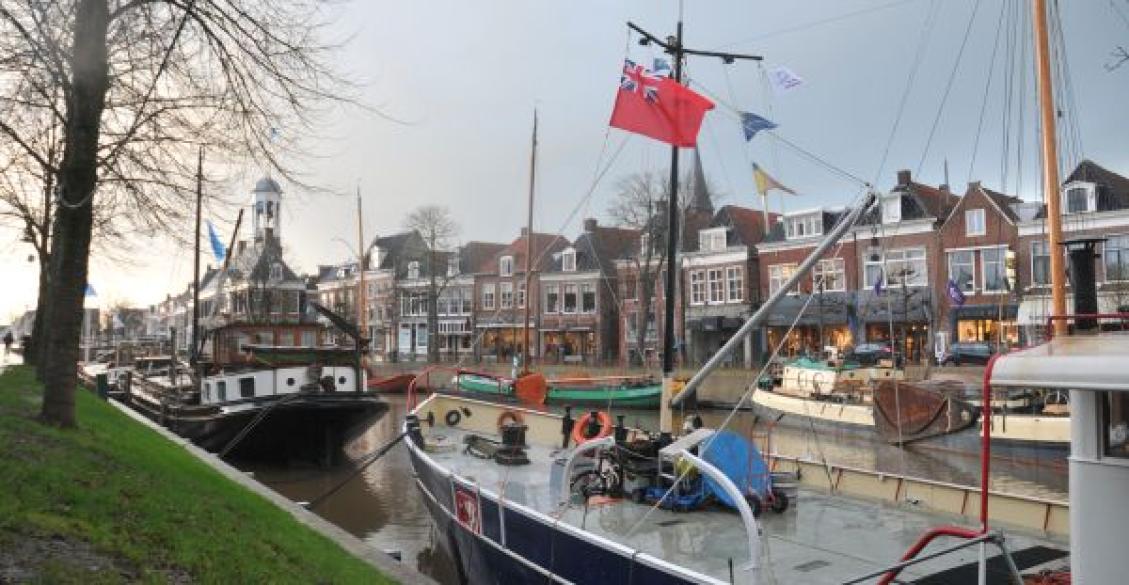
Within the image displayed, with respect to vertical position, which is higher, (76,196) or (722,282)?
(722,282)

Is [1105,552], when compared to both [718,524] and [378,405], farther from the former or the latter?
[378,405]

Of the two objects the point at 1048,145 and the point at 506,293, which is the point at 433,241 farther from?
the point at 1048,145

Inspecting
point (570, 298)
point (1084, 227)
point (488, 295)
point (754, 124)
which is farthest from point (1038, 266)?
point (488, 295)

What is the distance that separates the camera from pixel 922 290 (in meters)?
43.5

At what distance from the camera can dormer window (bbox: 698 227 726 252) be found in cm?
5394

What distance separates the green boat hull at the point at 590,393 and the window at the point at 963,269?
1751 centimetres

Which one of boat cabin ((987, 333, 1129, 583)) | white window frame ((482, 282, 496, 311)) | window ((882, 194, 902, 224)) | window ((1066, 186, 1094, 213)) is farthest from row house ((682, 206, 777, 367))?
boat cabin ((987, 333, 1129, 583))

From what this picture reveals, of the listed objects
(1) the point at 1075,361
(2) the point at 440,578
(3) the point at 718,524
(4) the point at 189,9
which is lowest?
(2) the point at 440,578

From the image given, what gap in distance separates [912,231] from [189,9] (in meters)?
41.6

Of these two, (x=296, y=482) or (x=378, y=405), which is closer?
(x=296, y=482)

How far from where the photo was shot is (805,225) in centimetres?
4916

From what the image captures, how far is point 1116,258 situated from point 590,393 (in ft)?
78.9

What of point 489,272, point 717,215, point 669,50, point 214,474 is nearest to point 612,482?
point 214,474

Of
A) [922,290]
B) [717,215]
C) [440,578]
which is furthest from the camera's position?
[717,215]
